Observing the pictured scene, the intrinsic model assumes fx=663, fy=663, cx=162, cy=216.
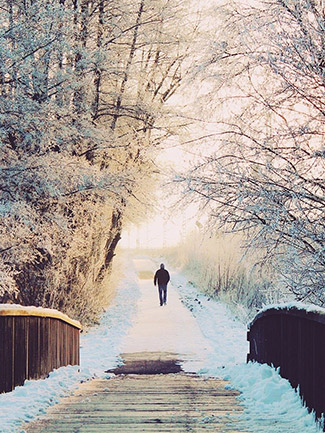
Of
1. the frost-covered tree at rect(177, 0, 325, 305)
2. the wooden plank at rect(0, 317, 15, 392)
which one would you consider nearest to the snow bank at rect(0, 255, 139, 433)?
the wooden plank at rect(0, 317, 15, 392)

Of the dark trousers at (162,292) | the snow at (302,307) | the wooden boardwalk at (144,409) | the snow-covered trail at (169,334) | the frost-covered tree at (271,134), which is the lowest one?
the snow-covered trail at (169,334)

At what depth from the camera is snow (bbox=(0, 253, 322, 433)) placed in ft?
19.5

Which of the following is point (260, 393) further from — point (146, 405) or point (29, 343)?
point (29, 343)

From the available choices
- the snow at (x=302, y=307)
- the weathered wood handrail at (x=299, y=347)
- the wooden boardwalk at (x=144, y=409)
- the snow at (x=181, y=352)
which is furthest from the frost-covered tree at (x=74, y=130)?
the snow at (x=302, y=307)

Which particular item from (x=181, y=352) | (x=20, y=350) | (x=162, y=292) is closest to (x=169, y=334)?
(x=181, y=352)

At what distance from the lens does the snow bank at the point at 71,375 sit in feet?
19.7

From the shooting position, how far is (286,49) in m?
8.58

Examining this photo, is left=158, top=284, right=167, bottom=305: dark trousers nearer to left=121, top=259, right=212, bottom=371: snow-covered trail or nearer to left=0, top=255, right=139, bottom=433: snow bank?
left=121, top=259, right=212, bottom=371: snow-covered trail

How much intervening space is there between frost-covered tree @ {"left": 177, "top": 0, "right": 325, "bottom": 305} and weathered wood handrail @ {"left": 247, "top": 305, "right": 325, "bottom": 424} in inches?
47.8

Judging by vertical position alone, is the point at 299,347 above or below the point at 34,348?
above

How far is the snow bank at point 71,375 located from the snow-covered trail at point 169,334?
0.40m

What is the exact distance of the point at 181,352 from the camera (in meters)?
14.5

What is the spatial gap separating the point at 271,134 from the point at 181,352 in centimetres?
693

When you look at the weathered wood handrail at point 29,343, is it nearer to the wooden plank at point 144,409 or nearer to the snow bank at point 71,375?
the snow bank at point 71,375
